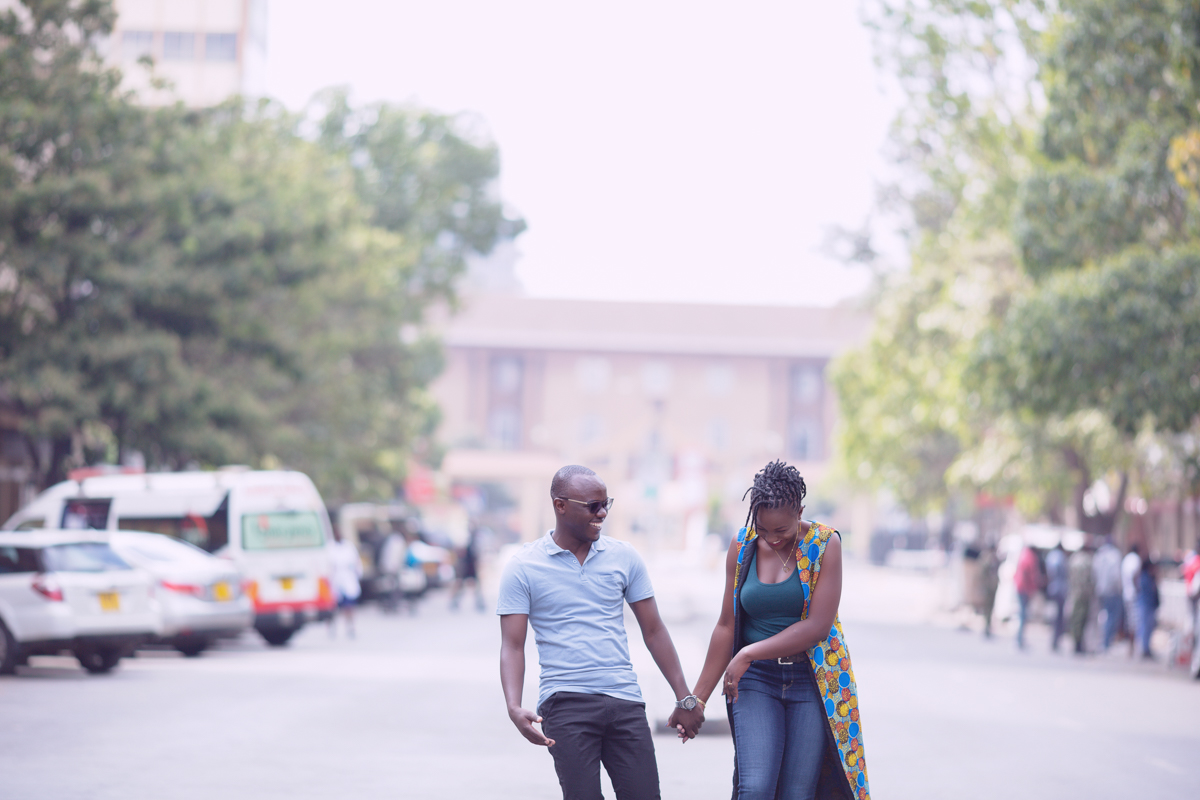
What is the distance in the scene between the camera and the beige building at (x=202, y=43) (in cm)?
5784

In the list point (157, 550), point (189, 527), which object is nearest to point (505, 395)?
point (189, 527)

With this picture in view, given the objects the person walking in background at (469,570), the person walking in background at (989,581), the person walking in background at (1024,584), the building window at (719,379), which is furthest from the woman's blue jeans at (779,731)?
the building window at (719,379)

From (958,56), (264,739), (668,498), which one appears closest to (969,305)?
(958,56)

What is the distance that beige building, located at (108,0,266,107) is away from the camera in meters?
57.8

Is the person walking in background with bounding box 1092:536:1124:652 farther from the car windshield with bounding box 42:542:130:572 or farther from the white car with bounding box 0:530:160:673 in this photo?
the car windshield with bounding box 42:542:130:572

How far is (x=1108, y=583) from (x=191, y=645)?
13488mm

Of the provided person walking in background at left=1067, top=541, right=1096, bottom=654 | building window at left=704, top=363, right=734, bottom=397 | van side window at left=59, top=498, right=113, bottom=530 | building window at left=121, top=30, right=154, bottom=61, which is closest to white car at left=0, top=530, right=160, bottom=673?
van side window at left=59, top=498, right=113, bottom=530

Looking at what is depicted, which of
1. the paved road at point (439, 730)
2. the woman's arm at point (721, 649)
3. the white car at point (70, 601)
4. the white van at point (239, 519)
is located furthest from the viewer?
the white van at point (239, 519)

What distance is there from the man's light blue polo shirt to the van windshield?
688 inches

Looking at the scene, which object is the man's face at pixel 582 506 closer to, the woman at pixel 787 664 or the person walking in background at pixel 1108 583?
the woman at pixel 787 664

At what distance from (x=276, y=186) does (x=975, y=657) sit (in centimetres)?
1566

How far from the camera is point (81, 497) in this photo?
2289cm

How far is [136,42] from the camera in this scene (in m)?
60.8

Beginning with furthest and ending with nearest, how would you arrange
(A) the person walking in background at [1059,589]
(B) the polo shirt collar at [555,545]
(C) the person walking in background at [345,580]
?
1. (A) the person walking in background at [1059,589]
2. (C) the person walking in background at [345,580]
3. (B) the polo shirt collar at [555,545]
